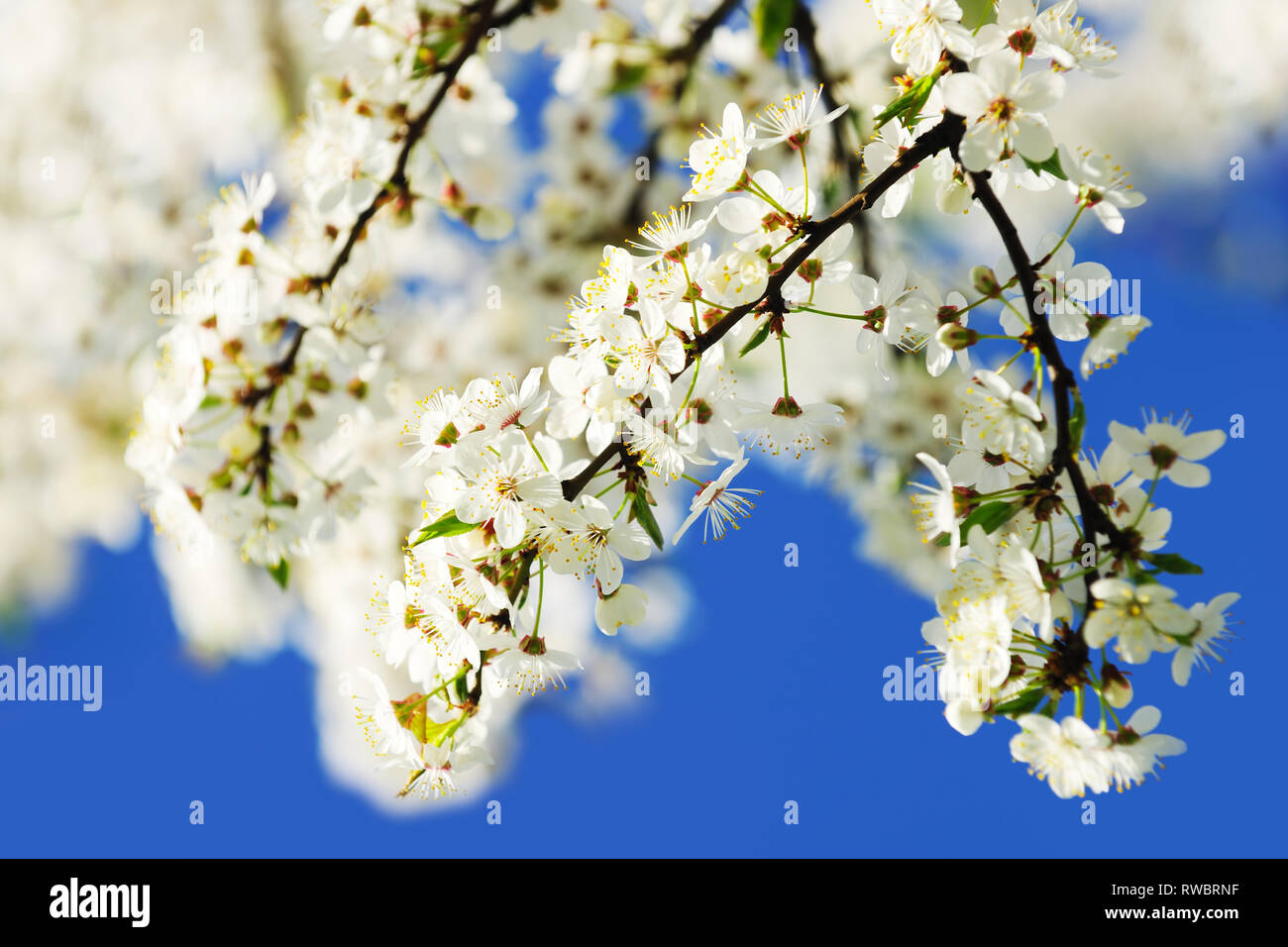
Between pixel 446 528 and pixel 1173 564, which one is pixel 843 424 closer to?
pixel 1173 564

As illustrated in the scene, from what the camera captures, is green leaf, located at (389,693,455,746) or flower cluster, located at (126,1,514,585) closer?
green leaf, located at (389,693,455,746)

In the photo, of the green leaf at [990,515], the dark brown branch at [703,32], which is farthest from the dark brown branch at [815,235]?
the dark brown branch at [703,32]

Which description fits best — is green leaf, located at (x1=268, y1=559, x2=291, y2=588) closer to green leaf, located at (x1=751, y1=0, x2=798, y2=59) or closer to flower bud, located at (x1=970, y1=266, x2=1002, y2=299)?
flower bud, located at (x1=970, y1=266, x2=1002, y2=299)

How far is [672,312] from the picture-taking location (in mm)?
834

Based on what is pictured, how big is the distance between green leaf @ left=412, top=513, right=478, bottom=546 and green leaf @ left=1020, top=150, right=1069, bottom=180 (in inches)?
25.1

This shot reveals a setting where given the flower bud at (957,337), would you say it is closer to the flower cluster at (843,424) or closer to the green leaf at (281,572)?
the flower cluster at (843,424)

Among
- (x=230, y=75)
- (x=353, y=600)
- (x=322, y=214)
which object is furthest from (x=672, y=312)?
(x=230, y=75)

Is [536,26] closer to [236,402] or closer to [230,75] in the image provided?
[236,402]

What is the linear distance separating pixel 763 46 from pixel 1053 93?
2.89ft

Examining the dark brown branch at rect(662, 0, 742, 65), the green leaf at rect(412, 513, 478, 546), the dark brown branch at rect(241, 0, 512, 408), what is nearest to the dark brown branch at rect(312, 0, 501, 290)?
the dark brown branch at rect(241, 0, 512, 408)

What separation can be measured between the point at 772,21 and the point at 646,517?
42.6 inches

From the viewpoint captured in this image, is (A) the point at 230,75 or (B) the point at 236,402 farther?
(A) the point at 230,75

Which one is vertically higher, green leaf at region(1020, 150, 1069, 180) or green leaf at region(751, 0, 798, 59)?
green leaf at region(751, 0, 798, 59)

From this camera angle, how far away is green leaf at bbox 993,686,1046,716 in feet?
2.56
